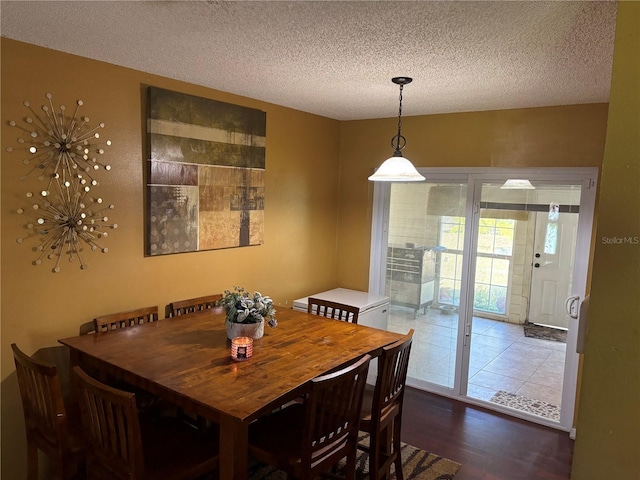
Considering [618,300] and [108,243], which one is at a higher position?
[618,300]

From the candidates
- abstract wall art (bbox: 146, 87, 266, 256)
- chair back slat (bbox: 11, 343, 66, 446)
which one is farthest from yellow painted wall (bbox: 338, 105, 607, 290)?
chair back slat (bbox: 11, 343, 66, 446)

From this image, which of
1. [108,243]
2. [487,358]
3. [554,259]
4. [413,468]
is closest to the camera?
[108,243]

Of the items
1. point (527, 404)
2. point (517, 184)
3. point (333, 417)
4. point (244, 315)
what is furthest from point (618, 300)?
point (527, 404)

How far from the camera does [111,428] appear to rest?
1874mm

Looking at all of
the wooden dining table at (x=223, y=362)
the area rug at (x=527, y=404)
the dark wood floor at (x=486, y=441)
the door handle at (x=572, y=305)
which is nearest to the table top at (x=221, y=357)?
the wooden dining table at (x=223, y=362)

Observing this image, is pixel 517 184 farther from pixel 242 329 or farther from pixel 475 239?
pixel 242 329

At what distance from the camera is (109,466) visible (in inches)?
76.9

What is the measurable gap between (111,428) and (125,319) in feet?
3.51

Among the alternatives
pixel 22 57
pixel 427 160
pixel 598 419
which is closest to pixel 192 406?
pixel 598 419

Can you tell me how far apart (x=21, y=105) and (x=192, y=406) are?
68.1 inches

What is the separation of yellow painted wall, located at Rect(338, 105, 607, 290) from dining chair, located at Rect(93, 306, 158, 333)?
2173mm

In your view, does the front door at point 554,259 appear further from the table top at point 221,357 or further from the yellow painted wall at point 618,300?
the yellow painted wall at point 618,300

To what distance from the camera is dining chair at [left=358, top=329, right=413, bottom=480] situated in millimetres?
2379

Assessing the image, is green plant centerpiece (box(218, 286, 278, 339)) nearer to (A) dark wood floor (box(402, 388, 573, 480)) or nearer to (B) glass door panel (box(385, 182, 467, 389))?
(A) dark wood floor (box(402, 388, 573, 480))
